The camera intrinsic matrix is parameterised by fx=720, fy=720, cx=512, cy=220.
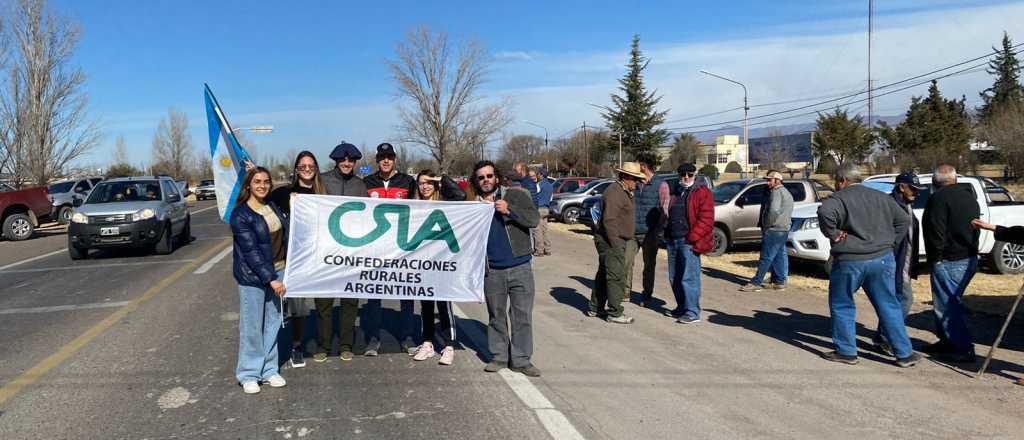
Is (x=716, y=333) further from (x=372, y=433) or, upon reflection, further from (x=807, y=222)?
(x=807, y=222)

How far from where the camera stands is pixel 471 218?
6207 mm

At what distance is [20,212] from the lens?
21.8 m

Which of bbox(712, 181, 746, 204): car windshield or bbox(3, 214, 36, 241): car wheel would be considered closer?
bbox(712, 181, 746, 204): car windshield

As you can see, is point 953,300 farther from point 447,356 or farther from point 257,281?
point 257,281

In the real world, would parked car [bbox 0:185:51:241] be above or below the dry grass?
above

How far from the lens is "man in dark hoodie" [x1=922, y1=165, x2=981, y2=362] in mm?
6375

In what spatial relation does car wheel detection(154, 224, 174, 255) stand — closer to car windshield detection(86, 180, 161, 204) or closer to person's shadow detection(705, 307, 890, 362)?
car windshield detection(86, 180, 161, 204)

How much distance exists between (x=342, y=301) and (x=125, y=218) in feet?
33.8

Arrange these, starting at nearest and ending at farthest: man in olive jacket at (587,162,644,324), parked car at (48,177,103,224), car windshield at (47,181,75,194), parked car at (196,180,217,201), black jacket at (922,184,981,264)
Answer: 1. black jacket at (922,184,981,264)
2. man in olive jacket at (587,162,644,324)
3. parked car at (48,177,103,224)
4. car windshield at (47,181,75,194)
5. parked car at (196,180,217,201)

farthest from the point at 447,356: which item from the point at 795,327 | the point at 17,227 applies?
the point at 17,227

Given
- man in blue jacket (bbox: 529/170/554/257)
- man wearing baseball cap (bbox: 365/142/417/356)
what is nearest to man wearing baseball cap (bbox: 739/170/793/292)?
man in blue jacket (bbox: 529/170/554/257)

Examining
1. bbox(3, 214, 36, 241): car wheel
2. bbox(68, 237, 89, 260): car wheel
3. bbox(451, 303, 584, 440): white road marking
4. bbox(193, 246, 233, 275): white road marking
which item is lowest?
bbox(451, 303, 584, 440): white road marking

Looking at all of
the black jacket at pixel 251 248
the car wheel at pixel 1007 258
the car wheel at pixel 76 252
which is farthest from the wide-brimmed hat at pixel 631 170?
the car wheel at pixel 76 252

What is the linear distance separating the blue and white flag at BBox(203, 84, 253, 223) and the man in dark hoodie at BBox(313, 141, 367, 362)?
3.37 ft
